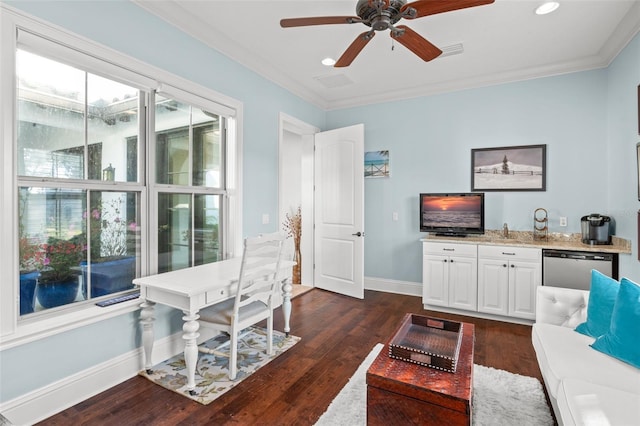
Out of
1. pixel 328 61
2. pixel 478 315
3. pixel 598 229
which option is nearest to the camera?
pixel 598 229

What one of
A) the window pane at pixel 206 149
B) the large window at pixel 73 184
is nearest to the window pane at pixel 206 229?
the window pane at pixel 206 149

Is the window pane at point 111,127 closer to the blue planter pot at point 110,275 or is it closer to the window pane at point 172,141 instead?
the window pane at point 172,141

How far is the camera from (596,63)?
3424 millimetres

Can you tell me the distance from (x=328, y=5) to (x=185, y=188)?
1.91 meters

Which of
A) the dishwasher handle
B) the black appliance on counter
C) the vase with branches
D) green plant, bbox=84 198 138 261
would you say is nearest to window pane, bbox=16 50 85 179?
green plant, bbox=84 198 138 261

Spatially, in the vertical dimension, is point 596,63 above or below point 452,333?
above

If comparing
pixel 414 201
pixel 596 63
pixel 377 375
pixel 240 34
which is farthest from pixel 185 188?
pixel 596 63

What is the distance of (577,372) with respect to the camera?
1618 millimetres

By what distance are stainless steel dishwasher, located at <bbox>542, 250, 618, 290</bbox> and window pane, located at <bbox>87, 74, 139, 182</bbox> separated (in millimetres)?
3927

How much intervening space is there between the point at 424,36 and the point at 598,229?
2585 mm

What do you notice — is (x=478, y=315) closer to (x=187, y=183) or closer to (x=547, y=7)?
(x=547, y=7)

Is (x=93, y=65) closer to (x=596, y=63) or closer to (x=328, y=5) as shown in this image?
(x=328, y=5)

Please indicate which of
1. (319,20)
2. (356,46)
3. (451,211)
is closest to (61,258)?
(319,20)

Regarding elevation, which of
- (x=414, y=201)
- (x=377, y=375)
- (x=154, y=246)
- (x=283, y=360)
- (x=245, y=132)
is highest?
(x=245, y=132)
